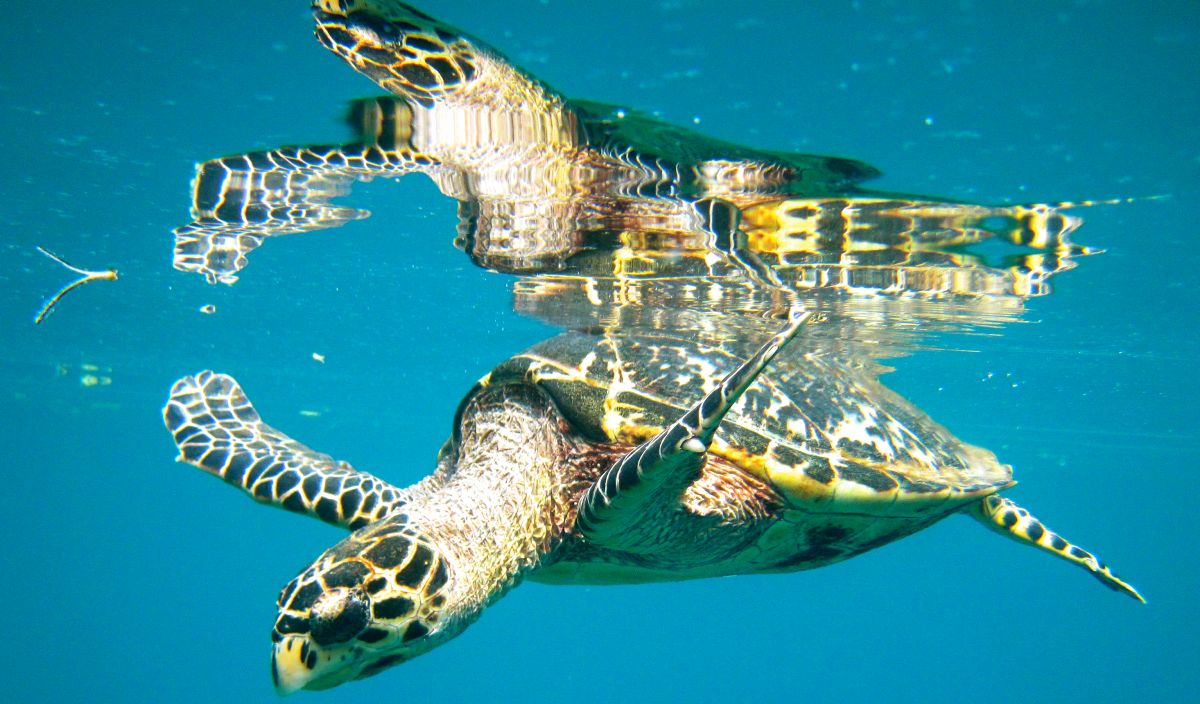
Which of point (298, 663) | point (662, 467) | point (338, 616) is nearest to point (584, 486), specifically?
point (662, 467)

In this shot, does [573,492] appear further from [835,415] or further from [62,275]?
[62,275]

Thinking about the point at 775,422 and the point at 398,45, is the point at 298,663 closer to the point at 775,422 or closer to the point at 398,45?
the point at 775,422

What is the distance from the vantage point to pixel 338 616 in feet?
9.94

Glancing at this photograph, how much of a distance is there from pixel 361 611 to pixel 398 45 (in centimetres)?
391

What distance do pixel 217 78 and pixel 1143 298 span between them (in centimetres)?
1370

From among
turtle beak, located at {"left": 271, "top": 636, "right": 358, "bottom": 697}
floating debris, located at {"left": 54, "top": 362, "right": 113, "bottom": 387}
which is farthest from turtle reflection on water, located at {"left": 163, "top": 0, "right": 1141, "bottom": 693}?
floating debris, located at {"left": 54, "top": 362, "right": 113, "bottom": 387}

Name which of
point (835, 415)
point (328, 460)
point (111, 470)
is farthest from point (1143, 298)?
point (111, 470)

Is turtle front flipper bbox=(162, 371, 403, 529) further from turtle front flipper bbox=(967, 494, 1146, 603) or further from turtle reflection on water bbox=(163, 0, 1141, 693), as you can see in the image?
turtle front flipper bbox=(967, 494, 1146, 603)

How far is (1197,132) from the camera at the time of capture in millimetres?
5859

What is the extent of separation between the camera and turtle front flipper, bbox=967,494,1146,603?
7.09 metres

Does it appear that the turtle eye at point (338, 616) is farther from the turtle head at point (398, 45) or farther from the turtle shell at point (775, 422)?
the turtle head at point (398, 45)

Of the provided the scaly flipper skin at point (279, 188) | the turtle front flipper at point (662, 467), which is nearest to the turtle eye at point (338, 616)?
the turtle front flipper at point (662, 467)

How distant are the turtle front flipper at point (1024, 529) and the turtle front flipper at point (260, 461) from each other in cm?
605

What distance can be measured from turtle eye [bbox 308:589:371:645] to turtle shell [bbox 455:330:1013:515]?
2.22 metres
